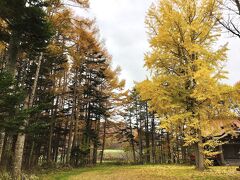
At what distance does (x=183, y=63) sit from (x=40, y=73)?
10748mm

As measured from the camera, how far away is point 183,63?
41.1ft

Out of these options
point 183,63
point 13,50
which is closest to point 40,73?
point 13,50

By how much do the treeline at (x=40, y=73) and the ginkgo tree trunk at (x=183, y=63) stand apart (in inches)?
174

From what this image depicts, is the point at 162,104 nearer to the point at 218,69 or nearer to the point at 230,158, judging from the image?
the point at 218,69

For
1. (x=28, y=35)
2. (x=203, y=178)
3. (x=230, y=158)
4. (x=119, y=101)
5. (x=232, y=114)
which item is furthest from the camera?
(x=119, y=101)

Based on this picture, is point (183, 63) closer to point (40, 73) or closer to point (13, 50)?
point (13, 50)

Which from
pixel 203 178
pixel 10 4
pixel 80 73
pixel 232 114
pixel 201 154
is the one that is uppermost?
pixel 80 73

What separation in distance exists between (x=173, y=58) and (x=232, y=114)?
406 centimetres

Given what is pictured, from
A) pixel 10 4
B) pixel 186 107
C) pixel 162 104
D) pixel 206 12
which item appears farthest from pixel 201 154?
pixel 10 4

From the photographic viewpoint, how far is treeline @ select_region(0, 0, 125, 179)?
24.2 feet

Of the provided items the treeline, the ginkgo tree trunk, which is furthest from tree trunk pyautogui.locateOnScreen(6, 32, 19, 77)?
the ginkgo tree trunk

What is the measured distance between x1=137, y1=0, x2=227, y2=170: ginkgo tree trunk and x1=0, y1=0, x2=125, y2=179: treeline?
4422mm

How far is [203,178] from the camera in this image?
9.38 metres

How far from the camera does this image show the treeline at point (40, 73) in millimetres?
7371
